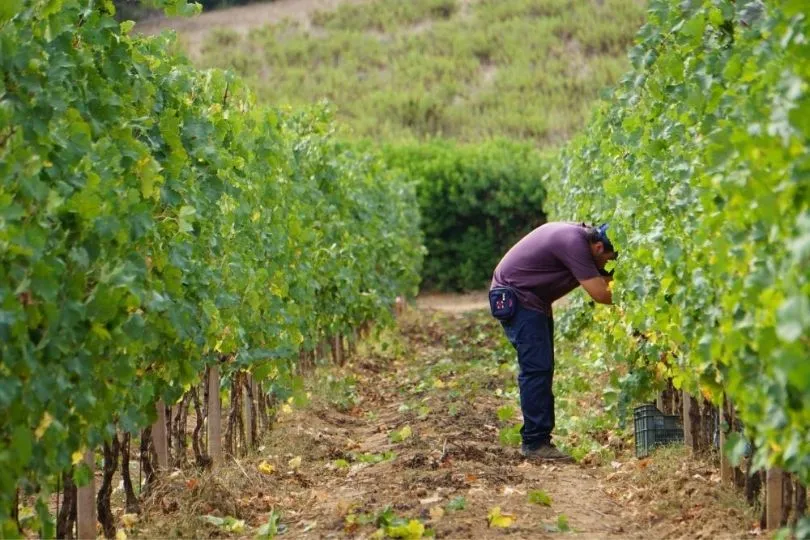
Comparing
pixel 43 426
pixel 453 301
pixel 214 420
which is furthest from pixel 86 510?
pixel 453 301

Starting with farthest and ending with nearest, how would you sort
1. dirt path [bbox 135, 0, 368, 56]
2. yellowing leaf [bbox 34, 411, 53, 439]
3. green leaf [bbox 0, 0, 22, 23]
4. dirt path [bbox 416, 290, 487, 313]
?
dirt path [bbox 135, 0, 368, 56], dirt path [bbox 416, 290, 487, 313], green leaf [bbox 0, 0, 22, 23], yellowing leaf [bbox 34, 411, 53, 439]

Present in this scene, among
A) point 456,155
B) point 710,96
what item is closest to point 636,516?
point 710,96

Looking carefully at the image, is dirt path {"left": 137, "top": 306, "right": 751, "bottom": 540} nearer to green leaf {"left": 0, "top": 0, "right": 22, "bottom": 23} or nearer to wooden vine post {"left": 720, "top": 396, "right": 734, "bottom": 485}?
wooden vine post {"left": 720, "top": 396, "right": 734, "bottom": 485}

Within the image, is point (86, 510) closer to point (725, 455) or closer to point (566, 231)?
point (725, 455)

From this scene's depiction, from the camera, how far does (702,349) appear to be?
5.45 meters

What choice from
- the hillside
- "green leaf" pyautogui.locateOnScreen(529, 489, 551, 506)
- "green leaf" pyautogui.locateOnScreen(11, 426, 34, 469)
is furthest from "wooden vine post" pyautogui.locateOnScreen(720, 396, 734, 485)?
the hillside

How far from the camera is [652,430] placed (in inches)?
333

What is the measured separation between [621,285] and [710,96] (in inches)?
82.1

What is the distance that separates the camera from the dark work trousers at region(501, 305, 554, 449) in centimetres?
867

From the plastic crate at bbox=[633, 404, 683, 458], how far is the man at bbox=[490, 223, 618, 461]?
21.5 inches

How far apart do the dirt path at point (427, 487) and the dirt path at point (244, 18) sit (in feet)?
161

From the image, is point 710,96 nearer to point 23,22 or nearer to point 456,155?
point 23,22

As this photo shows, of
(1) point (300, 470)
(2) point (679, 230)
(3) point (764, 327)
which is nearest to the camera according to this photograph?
(3) point (764, 327)

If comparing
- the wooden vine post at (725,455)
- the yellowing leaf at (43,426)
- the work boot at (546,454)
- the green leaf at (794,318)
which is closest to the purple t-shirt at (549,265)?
the work boot at (546,454)
